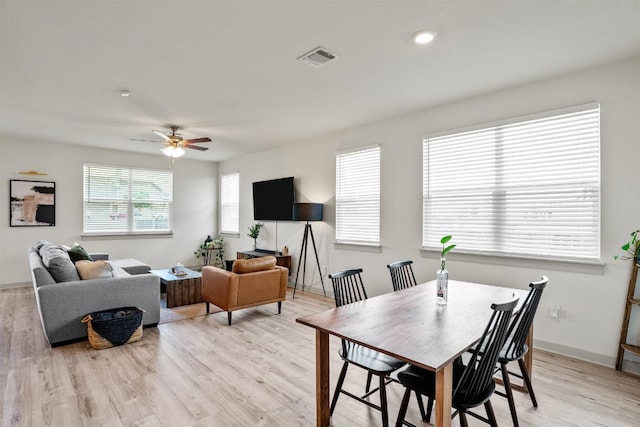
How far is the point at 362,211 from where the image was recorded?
16.8ft

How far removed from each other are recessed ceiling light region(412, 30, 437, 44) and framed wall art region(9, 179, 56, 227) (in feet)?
22.6

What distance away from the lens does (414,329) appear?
183cm

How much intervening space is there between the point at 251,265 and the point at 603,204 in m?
3.71

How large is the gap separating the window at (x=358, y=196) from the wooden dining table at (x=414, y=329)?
2.39 m

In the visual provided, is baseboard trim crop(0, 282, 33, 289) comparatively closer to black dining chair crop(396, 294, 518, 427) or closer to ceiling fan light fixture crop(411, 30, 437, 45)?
black dining chair crop(396, 294, 518, 427)

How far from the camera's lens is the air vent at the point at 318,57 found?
9.20ft

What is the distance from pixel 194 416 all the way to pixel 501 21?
11.4 ft

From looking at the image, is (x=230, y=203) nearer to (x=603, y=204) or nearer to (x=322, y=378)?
(x=322, y=378)

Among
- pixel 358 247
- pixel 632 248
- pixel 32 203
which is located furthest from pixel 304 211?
pixel 32 203

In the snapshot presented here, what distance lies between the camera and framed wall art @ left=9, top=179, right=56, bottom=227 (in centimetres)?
597

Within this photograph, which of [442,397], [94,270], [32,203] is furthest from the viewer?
[32,203]

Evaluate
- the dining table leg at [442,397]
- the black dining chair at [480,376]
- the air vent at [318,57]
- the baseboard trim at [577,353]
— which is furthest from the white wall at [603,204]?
the dining table leg at [442,397]

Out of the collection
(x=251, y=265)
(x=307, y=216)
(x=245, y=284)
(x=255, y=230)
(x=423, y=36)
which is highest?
(x=423, y=36)

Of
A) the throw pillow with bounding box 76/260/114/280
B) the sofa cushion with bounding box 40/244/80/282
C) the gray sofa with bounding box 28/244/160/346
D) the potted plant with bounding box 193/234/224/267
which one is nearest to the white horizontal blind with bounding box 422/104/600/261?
the gray sofa with bounding box 28/244/160/346
